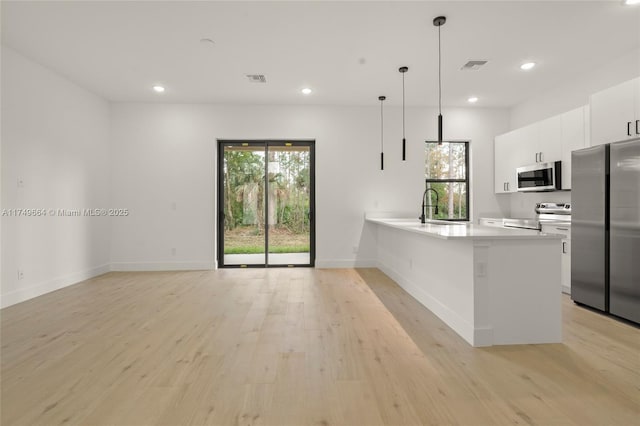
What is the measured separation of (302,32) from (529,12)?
7.12 feet

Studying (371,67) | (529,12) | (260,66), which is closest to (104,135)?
(260,66)

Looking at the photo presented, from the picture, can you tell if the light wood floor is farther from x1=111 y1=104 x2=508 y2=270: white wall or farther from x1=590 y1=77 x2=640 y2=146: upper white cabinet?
x1=111 y1=104 x2=508 y2=270: white wall

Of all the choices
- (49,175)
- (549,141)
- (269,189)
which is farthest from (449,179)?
(49,175)

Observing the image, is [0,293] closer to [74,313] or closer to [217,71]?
[74,313]

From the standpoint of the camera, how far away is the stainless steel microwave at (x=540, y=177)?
420 centimetres

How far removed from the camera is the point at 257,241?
5.66 metres

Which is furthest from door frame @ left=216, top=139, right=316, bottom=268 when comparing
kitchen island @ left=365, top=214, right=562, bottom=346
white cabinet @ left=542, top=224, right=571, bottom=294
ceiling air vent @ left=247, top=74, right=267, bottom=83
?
white cabinet @ left=542, top=224, right=571, bottom=294

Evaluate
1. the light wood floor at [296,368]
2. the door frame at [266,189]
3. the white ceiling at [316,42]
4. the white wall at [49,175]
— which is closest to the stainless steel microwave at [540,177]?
the white ceiling at [316,42]

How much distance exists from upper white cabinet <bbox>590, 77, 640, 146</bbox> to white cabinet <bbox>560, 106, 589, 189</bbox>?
46 cm

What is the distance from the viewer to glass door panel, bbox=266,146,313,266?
5.65 metres

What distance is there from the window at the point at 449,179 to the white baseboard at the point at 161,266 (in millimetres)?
4190

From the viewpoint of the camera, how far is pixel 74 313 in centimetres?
323

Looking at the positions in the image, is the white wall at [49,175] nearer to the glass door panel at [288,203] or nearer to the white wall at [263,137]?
the white wall at [263,137]

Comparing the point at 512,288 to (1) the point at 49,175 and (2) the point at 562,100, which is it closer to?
(2) the point at 562,100
